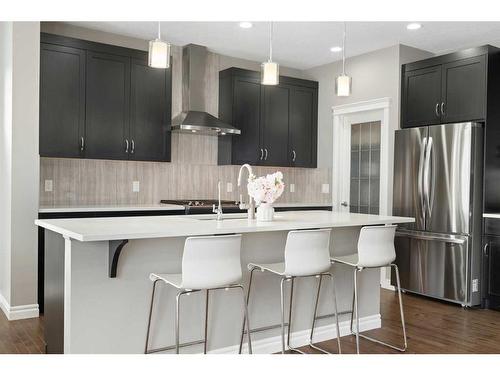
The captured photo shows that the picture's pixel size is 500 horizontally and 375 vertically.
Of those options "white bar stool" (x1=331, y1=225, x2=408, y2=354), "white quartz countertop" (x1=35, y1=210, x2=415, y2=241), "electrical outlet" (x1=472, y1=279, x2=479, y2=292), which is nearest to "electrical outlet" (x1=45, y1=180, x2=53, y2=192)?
"white quartz countertop" (x1=35, y1=210, x2=415, y2=241)

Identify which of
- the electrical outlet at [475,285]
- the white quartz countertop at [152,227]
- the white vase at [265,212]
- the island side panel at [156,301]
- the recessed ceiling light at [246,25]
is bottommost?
the electrical outlet at [475,285]

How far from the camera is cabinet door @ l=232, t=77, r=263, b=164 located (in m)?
6.00

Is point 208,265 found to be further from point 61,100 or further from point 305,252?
point 61,100

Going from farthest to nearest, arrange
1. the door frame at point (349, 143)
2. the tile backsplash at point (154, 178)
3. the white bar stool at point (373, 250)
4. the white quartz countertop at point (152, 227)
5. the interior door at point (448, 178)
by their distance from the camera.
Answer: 1. the door frame at point (349, 143)
2. the tile backsplash at point (154, 178)
3. the interior door at point (448, 178)
4. the white bar stool at point (373, 250)
5. the white quartz countertop at point (152, 227)

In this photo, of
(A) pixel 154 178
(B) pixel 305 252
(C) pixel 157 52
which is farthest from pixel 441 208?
(C) pixel 157 52

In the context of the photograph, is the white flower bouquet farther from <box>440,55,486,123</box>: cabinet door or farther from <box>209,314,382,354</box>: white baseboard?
<box>440,55,486,123</box>: cabinet door

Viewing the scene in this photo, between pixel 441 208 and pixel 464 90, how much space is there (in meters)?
1.22

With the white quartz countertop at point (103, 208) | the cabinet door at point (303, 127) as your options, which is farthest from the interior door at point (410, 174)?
the white quartz countertop at point (103, 208)

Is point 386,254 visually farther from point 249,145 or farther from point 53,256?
point 249,145

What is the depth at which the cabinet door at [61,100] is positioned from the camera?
462cm

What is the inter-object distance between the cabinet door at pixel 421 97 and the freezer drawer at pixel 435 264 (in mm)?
1240

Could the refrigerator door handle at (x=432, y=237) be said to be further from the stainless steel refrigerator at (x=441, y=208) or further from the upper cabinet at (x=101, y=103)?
the upper cabinet at (x=101, y=103)

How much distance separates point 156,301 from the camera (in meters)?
3.06

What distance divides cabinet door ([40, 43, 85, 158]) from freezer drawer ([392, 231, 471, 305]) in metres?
3.58
